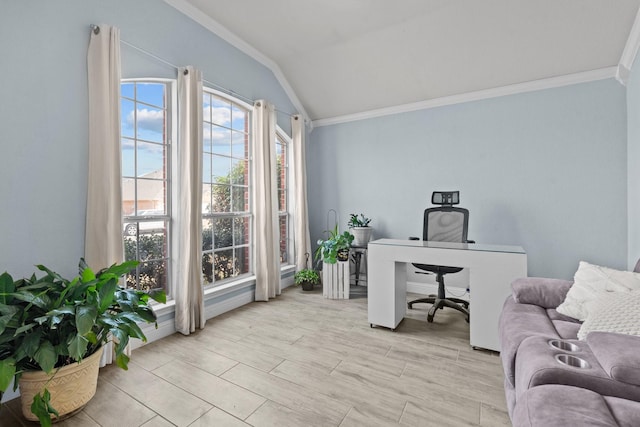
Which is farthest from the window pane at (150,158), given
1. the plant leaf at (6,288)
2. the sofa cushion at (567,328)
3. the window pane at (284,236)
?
the sofa cushion at (567,328)

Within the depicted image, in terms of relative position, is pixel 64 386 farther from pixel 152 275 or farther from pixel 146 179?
pixel 146 179

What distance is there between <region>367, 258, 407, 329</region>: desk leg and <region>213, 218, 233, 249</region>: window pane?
68.1 inches

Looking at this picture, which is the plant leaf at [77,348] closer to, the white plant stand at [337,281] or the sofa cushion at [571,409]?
the sofa cushion at [571,409]

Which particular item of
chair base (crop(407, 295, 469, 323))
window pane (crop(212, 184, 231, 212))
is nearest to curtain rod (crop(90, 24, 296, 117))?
window pane (crop(212, 184, 231, 212))

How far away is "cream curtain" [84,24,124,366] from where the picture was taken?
2.13 meters

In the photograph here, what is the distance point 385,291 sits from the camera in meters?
2.71

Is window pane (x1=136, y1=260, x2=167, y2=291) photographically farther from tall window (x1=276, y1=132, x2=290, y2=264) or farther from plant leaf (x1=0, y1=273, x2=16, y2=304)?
tall window (x1=276, y1=132, x2=290, y2=264)

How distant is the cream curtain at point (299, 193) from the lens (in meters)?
4.35

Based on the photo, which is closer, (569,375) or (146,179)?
(569,375)

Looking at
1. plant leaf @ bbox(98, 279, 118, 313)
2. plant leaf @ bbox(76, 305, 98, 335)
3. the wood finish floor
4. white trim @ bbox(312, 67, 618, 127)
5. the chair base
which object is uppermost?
white trim @ bbox(312, 67, 618, 127)

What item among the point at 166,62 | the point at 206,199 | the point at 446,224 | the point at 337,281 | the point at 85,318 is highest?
the point at 166,62

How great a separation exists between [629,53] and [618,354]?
3.21 metres

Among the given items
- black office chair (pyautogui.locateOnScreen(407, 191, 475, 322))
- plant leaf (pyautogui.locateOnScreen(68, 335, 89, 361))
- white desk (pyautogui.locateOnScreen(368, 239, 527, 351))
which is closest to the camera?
plant leaf (pyautogui.locateOnScreen(68, 335, 89, 361))

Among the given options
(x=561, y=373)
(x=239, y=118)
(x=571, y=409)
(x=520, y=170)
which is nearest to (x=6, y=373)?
(x=571, y=409)
